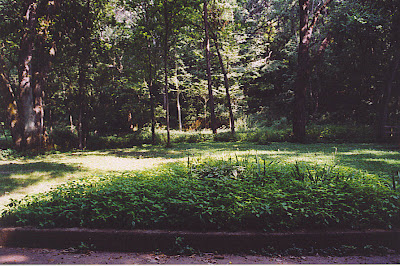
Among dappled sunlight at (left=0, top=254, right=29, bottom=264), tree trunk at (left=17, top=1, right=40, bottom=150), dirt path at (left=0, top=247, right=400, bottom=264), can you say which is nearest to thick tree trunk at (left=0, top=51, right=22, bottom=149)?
tree trunk at (left=17, top=1, right=40, bottom=150)

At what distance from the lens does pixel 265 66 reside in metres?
24.2

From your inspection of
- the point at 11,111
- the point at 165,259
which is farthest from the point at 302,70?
the point at 11,111

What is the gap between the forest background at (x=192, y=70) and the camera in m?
12.2

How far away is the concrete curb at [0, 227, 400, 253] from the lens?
2900 mm

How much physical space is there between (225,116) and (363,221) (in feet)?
70.7

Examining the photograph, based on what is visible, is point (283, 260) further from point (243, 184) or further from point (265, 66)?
point (265, 66)

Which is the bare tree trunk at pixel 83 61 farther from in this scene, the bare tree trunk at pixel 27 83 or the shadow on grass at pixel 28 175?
the shadow on grass at pixel 28 175

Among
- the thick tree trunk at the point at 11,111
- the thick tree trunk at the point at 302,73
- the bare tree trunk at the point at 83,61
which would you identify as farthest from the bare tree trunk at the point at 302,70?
the thick tree trunk at the point at 11,111

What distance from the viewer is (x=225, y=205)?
10.7 ft

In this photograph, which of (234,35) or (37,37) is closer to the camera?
(37,37)

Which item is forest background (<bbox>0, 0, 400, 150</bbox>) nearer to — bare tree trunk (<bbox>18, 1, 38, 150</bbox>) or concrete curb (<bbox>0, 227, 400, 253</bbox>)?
bare tree trunk (<bbox>18, 1, 38, 150</bbox>)

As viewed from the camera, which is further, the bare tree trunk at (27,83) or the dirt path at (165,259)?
the bare tree trunk at (27,83)

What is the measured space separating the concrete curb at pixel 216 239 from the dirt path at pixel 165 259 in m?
0.10

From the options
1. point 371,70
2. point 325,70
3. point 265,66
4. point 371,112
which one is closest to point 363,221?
point 371,70
